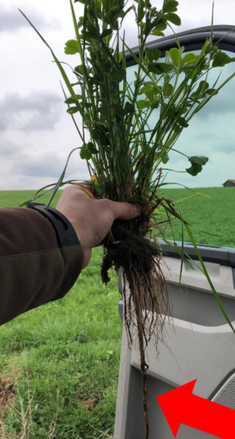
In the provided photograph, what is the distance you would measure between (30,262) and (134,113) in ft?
1.53

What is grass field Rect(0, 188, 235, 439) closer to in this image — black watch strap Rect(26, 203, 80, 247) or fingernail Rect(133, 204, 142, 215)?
fingernail Rect(133, 204, 142, 215)

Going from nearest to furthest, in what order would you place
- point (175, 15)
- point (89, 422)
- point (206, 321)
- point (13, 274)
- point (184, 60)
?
point (13, 274)
point (175, 15)
point (184, 60)
point (206, 321)
point (89, 422)

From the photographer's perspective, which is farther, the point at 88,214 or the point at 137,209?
the point at 137,209

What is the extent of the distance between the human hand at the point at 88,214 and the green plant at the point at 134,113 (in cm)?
7

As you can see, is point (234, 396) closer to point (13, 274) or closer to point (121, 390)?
point (121, 390)

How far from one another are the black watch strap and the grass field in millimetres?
481

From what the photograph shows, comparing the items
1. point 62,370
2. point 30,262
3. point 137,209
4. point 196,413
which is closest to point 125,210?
point 137,209

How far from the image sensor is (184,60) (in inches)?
37.0

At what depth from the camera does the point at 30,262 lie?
72 cm

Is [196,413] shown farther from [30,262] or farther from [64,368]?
[64,368]

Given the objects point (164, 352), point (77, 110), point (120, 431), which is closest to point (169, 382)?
point (164, 352)

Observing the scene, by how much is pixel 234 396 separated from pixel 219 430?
0.14 meters

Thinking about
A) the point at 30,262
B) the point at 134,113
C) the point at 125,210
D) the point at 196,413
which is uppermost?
the point at 134,113

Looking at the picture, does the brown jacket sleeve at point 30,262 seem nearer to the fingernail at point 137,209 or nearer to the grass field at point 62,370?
the fingernail at point 137,209
